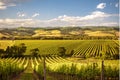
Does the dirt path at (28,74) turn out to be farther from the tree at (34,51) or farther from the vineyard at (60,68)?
the tree at (34,51)

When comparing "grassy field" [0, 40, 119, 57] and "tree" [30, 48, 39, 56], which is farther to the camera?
"tree" [30, 48, 39, 56]

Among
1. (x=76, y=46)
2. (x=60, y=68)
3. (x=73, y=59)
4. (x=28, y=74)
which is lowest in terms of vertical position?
(x=28, y=74)

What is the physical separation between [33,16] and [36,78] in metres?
3.91

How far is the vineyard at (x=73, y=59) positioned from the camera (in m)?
12.2

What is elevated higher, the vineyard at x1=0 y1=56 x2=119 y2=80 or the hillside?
the hillside

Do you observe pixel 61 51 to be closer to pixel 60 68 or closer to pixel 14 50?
pixel 60 68

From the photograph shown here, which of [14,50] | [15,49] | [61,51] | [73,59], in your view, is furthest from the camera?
[61,51]

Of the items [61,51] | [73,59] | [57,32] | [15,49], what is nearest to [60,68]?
[61,51]

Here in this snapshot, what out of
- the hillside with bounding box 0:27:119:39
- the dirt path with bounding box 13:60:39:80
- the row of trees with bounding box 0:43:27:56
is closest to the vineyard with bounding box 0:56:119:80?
the dirt path with bounding box 13:60:39:80

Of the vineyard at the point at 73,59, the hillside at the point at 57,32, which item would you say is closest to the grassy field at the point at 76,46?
the vineyard at the point at 73,59

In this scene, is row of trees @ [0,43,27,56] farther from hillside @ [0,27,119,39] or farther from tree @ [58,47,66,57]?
tree @ [58,47,66,57]

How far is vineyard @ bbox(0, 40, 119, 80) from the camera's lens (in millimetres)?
12227

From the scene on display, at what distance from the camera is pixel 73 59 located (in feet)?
43.3

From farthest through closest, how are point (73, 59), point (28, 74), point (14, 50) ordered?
point (28, 74) < point (14, 50) < point (73, 59)
